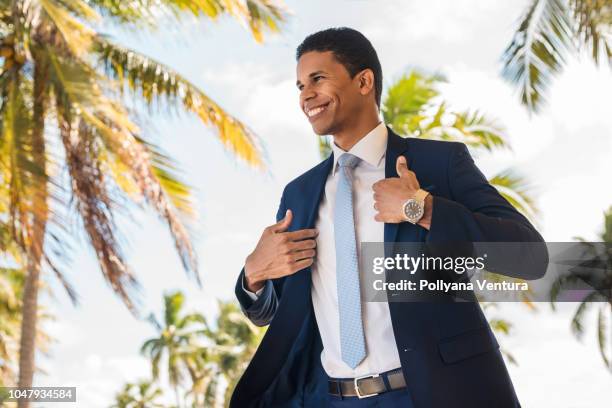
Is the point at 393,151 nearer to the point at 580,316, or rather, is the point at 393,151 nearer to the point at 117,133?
the point at 117,133

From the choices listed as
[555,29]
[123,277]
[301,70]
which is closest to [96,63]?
[123,277]

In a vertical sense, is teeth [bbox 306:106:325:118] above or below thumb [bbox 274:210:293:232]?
above

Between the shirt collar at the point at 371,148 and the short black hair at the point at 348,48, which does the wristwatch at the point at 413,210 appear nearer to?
the shirt collar at the point at 371,148

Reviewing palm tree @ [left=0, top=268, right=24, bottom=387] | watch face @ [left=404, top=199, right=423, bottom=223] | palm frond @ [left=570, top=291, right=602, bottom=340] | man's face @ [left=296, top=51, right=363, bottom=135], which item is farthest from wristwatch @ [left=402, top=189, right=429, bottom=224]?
palm frond @ [left=570, top=291, right=602, bottom=340]

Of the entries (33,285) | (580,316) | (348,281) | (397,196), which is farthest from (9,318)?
(397,196)

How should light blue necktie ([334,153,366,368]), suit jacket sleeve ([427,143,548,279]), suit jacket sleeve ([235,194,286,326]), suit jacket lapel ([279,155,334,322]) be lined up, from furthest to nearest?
suit jacket sleeve ([235,194,286,326])
suit jacket lapel ([279,155,334,322])
light blue necktie ([334,153,366,368])
suit jacket sleeve ([427,143,548,279])

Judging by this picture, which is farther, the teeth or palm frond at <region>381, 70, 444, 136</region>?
palm frond at <region>381, 70, 444, 136</region>

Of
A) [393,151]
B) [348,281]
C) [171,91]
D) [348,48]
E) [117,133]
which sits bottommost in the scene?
[348,281]

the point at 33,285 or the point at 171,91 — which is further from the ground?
the point at 171,91

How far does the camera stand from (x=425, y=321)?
7.76 feet

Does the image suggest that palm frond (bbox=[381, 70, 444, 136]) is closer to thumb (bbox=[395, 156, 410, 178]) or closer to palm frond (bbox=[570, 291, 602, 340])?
thumb (bbox=[395, 156, 410, 178])

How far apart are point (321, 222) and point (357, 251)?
252 mm

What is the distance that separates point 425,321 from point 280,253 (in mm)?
509

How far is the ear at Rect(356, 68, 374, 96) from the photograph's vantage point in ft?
9.64
